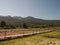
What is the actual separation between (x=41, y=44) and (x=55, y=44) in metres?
2.13

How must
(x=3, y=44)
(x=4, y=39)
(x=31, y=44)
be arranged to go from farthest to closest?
(x=4, y=39) → (x=31, y=44) → (x=3, y=44)

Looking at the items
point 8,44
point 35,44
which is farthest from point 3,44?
point 35,44

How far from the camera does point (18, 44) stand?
57.1 feet

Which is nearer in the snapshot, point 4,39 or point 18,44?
point 18,44

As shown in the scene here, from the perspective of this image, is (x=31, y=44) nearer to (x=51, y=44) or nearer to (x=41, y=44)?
(x=41, y=44)

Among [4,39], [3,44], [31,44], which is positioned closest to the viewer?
[3,44]

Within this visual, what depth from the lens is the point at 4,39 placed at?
20.1 m

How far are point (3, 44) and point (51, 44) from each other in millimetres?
7027

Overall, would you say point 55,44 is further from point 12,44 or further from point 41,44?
point 12,44

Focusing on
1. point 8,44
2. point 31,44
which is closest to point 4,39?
point 8,44

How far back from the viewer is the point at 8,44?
55.8 feet

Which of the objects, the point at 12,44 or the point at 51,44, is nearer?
the point at 12,44

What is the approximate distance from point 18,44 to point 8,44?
1355mm

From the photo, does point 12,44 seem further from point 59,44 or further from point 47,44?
point 59,44
